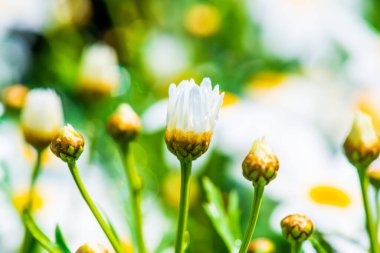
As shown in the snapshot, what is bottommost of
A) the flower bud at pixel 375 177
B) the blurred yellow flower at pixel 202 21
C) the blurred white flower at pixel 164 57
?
the flower bud at pixel 375 177

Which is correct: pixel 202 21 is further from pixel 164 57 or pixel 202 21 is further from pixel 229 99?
pixel 229 99

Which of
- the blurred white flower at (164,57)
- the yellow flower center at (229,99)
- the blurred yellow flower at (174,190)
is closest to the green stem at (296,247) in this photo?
the blurred yellow flower at (174,190)

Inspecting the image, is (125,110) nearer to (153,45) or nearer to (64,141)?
(64,141)

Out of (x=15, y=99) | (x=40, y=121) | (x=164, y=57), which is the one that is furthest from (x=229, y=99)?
(x=40, y=121)

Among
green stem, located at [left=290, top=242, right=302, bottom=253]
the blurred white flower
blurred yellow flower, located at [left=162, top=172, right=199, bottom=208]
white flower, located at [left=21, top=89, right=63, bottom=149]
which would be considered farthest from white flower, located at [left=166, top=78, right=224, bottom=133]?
the blurred white flower

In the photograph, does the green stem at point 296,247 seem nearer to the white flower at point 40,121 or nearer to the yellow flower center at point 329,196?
the white flower at point 40,121
